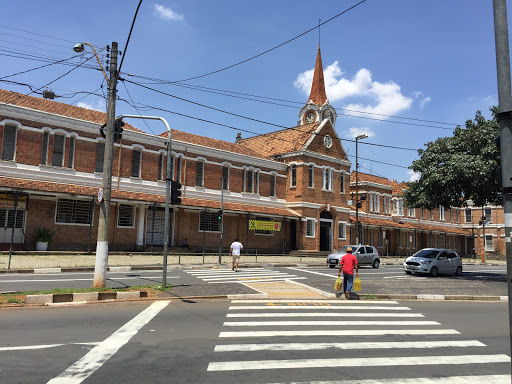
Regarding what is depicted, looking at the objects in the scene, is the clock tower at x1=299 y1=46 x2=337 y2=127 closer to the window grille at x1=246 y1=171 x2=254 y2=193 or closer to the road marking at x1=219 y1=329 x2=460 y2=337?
the window grille at x1=246 y1=171 x2=254 y2=193

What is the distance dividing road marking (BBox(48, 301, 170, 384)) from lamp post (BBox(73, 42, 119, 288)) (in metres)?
3.94

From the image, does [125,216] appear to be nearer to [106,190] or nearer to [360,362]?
[106,190]

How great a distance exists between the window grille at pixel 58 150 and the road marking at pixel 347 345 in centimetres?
2371

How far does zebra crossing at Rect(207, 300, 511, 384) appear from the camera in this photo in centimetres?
562

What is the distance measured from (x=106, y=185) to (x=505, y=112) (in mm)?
11952

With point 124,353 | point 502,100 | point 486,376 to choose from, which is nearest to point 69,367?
point 124,353

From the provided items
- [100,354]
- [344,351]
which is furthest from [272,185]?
[100,354]

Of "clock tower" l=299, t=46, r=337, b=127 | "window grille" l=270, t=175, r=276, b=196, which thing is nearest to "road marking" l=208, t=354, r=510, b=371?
"window grille" l=270, t=175, r=276, b=196

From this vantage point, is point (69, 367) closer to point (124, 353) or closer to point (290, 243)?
point (124, 353)

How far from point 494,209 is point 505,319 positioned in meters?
58.7

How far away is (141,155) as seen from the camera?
1192 inches

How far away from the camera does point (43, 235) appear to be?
80.8 ft

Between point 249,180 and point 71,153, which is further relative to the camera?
point 249,180

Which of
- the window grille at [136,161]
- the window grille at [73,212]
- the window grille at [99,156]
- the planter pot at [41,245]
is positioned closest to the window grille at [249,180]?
the window grille at [136,161]
